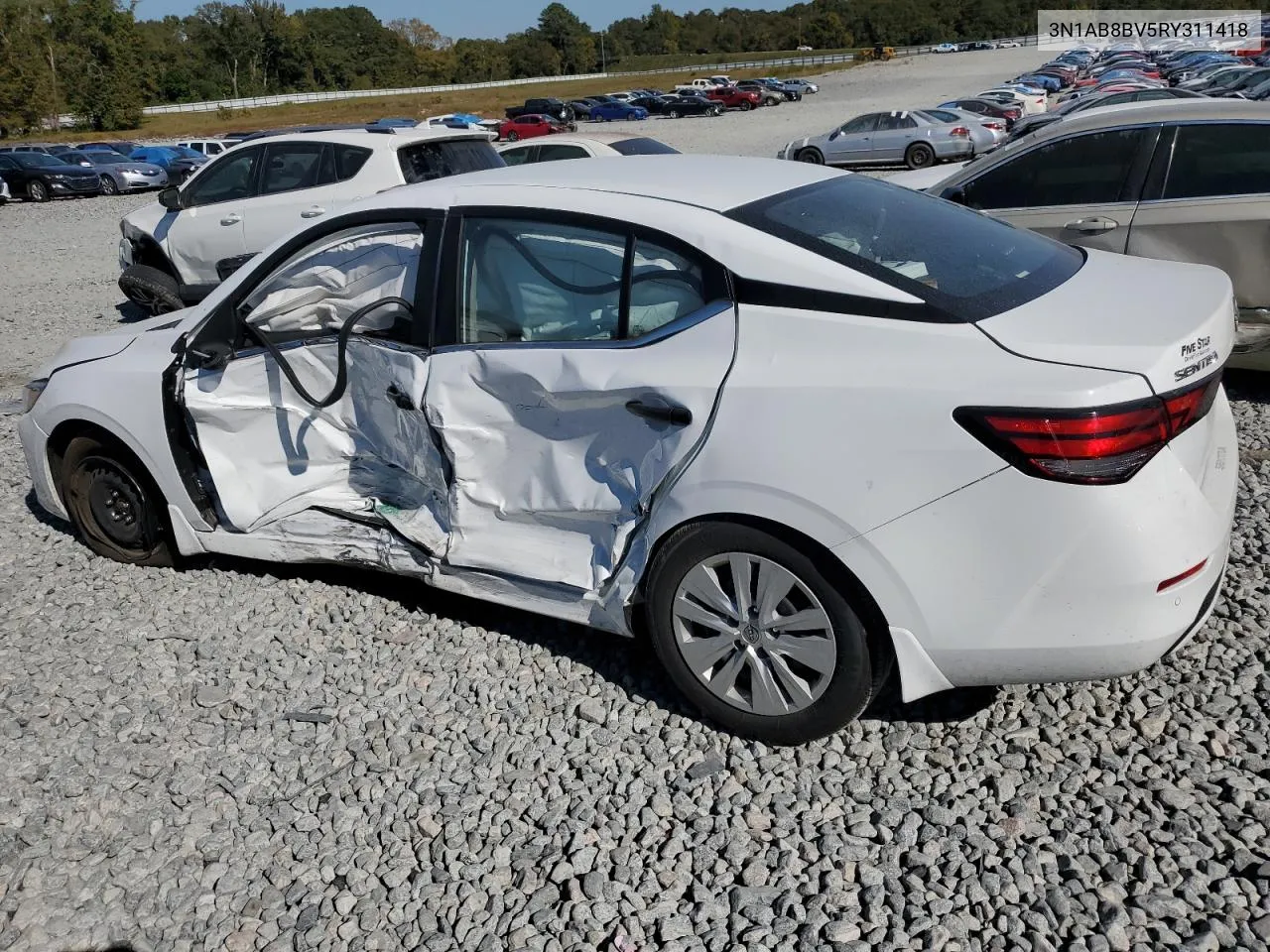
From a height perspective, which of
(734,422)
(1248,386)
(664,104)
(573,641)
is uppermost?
(664,104)

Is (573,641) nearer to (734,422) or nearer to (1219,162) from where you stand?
(734,422)

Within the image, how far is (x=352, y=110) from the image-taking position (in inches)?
2734

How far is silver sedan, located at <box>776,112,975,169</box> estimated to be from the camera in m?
26.2

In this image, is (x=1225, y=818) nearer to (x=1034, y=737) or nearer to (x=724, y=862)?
(x=1034, y=737)

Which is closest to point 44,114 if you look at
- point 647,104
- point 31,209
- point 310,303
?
point 647,104

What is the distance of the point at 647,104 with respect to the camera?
5612 centimetres

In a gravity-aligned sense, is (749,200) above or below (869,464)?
above

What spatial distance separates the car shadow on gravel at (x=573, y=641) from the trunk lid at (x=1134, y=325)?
4.16 ft

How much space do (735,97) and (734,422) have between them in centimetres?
5858

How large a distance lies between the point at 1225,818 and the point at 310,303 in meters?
3.66

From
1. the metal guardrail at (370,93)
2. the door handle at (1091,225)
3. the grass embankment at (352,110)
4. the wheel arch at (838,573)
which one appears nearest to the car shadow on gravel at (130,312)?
the door handle at (1091,225)

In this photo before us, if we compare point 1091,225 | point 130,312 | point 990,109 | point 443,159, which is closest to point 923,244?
point 1091,225

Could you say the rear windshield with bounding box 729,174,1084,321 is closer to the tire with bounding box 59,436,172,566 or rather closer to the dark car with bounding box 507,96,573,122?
the tire with bounding box 59,436,172,566

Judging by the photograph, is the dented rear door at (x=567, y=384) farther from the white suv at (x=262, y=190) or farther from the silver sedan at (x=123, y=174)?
the silver sedan at (x=123, y=174)
